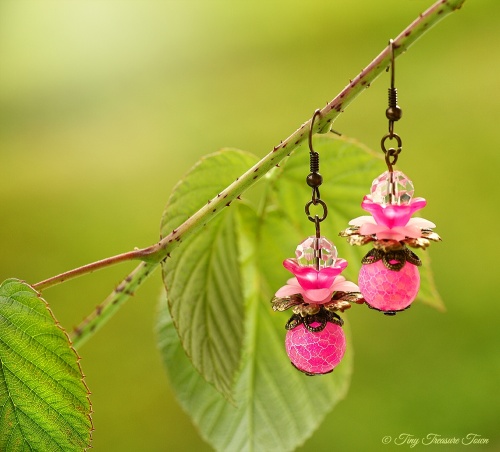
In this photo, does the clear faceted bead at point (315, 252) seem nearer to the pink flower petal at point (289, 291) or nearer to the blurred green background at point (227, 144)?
the pink flower petal at point (289, 291)

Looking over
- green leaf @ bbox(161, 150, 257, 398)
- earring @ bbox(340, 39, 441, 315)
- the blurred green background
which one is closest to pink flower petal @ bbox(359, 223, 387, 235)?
earring @ bbox(340, 39, 441, 315)

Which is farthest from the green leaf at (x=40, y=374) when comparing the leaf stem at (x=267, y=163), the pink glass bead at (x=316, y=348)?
the pink glass bead at (x=316, y=348)

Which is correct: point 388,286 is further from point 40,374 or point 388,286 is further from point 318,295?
point 40,374

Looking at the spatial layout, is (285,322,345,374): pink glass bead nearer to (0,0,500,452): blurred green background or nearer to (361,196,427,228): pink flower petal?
(361,196,427,228): pink flower petal

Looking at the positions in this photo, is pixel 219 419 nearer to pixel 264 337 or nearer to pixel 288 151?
pixel 264 337

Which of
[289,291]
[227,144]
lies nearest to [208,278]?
[289,291]
